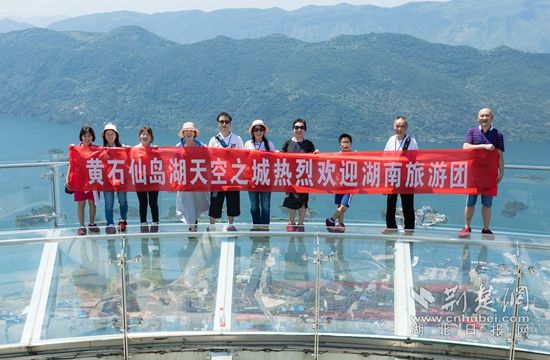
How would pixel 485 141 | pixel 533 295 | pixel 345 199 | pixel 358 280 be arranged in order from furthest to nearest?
pixel 345 199 < pixel 485 141 < pixel 358 280 < pixel 533 295

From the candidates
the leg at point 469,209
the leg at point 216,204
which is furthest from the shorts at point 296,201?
the leg at point 469,209

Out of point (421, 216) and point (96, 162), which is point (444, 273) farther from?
point (96, 162)

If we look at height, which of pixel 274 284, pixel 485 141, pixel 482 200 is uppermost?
pixel 485 141

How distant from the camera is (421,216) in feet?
22.7

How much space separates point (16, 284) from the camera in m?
4.62

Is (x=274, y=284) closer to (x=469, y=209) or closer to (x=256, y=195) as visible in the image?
(x=256, y=195)

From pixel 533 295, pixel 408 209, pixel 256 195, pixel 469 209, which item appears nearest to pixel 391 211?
pixel 408 209

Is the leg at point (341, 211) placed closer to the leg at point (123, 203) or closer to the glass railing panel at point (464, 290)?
the glass railing panel at point (464, 290)

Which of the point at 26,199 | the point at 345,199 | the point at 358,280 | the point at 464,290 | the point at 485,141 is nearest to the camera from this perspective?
the point at 464,290

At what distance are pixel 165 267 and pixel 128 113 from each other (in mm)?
140374

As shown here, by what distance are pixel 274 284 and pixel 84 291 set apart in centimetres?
160

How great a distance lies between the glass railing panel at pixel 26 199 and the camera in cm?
694

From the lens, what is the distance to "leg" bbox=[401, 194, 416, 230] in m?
6.25

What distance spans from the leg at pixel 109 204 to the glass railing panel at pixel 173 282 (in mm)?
1942
